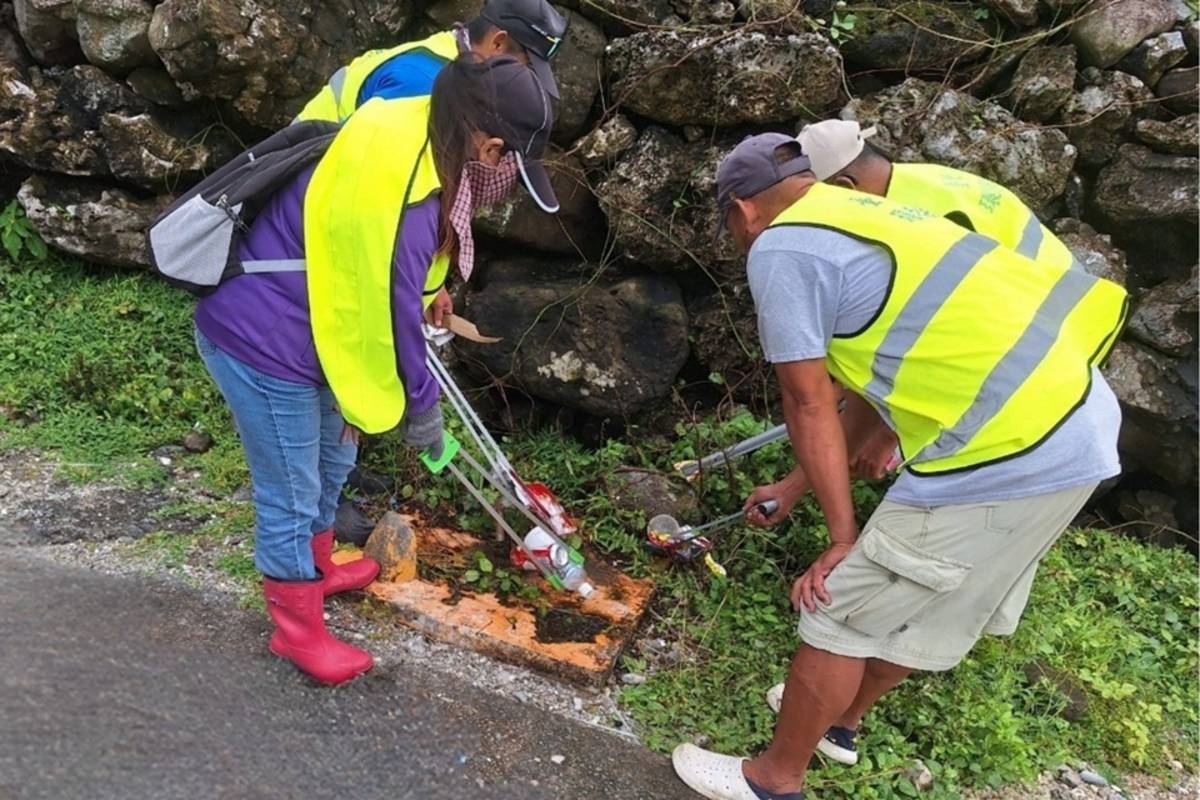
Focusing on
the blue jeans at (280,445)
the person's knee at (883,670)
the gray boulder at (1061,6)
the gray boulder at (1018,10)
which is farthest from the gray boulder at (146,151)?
the gray boulder at (1061,6)

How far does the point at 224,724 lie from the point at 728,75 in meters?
3.37

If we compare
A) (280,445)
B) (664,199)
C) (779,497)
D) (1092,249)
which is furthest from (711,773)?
(1092,249)

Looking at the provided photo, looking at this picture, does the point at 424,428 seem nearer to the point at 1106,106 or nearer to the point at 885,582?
the point at 885,582

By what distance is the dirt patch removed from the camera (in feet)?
10.0

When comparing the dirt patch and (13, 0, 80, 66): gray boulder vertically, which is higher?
(13, 0, 80, 66): gray boulder

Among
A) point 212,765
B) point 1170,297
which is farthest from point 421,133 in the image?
point 1170,297

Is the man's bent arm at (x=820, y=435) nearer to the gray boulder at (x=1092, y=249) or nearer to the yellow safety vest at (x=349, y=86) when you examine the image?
the yellow safety vest at (x=349, y=86)

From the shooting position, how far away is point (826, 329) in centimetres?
210

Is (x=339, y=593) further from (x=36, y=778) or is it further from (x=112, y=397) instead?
(x=112, y=397)

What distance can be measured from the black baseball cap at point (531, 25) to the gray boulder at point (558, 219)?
0.90m

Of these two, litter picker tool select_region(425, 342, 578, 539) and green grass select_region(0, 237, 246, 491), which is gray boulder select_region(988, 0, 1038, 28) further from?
green grass select_region(0, 237, 246, 491)

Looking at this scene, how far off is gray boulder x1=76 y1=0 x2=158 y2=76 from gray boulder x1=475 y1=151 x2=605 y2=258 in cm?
200

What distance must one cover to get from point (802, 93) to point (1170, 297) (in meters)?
2.34

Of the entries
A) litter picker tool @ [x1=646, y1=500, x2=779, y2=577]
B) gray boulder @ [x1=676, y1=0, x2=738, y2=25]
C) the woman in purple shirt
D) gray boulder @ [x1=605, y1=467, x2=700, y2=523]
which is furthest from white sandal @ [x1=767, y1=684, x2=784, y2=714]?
gray boulder @ [x1=676, y1=0, x2=738, y2=25]
